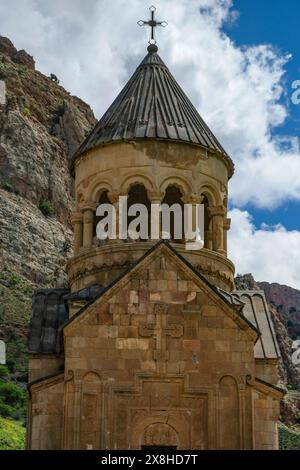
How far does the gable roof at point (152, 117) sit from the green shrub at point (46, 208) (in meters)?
69.0

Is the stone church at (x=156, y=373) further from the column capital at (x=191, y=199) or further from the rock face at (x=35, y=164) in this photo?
the rock face at (x=35, y=164)

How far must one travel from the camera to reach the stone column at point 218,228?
55.2 ft

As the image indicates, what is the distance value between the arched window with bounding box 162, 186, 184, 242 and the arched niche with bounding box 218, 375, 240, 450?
3.98 meters

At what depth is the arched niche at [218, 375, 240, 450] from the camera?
13242mm

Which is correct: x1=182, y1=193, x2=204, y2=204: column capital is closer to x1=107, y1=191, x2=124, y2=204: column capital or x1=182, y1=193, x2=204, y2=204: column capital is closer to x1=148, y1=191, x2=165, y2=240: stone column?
x1=148, y1=191, x2=165, y2=240: stone column

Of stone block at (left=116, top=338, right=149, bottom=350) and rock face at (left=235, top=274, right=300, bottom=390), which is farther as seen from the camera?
rock face at (left=235, top=274, right=300, bottom=390)

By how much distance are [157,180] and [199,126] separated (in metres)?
1.59

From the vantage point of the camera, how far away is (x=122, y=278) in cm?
1372

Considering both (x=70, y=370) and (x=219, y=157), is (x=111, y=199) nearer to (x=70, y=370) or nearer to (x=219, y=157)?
(x=219, y=157)

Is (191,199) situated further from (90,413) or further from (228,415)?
(90,413)

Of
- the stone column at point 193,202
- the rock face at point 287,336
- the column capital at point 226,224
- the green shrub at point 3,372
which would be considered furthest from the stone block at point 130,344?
the rock face at point 287,336

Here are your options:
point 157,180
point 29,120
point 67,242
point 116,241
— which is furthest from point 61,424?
point 29,120

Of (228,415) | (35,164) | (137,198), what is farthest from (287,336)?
(228,415)

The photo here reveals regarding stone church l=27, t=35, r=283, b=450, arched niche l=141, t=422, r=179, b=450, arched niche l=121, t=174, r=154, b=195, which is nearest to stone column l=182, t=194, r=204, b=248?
arched niche l=121, t=174, r=154, b=195
